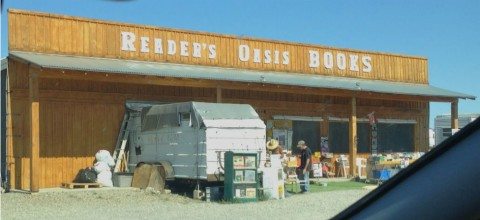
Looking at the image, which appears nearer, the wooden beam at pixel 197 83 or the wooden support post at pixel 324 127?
the wooden beam at pixel 197 83

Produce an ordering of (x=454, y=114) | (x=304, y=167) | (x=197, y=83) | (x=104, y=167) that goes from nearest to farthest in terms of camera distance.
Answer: (x=304, y=167)
(x=104, y=167)
(x=197, y=83)
(x=454, y=114)

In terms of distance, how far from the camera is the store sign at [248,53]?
22.9 meters

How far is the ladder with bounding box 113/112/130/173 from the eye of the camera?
21.3m

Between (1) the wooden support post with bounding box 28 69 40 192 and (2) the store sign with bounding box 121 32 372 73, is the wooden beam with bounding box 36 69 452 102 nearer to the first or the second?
(1) the wooden support post with bounding box 28 69 40 192

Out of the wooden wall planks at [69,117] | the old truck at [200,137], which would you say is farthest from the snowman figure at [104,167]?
the old truck at [200,137]

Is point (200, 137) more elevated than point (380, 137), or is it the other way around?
point (200, 137)

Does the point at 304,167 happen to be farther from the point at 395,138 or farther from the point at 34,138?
the point at 395,138

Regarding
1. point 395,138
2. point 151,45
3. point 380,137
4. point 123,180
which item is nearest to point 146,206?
point 123,180

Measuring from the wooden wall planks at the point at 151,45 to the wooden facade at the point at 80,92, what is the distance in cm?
3

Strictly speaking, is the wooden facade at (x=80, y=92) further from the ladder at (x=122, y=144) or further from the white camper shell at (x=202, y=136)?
the white camper shell at (x=202, y=136)

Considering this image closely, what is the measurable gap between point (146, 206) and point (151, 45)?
29.5ft

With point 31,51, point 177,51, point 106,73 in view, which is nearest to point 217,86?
point 177,51

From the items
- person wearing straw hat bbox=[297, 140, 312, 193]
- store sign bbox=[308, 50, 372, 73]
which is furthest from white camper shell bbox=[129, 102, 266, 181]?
store sign bbox=[308, 50, 372, 73]

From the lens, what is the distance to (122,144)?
2156 cm
